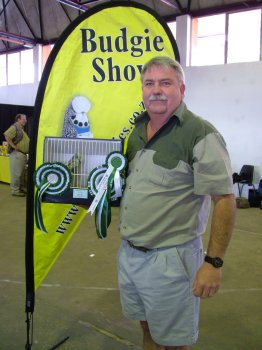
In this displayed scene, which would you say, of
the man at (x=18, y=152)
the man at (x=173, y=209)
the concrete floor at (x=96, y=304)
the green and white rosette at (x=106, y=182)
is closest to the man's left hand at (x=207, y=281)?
the man at (x=173, y=209)

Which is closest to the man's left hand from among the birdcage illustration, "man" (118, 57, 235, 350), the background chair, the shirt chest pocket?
"man" (118, 57, 235, 350)

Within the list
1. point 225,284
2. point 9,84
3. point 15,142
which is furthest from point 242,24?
point 9,84

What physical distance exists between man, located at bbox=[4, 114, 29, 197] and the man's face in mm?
5251

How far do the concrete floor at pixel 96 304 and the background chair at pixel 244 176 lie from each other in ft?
8.12

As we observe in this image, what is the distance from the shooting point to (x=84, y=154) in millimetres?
1517

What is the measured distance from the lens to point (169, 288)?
137 cm

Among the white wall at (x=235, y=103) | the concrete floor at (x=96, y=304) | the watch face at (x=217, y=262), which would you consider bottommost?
Result: the concrete floor at (x=96, y=304)

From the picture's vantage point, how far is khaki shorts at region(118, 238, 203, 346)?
4.48 feet

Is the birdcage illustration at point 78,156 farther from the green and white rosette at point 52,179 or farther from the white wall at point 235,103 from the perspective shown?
the white wall at point 235,103

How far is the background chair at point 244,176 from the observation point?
632 cm

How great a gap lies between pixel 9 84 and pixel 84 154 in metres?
12.0

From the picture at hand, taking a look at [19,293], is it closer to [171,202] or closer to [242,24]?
[171,202]

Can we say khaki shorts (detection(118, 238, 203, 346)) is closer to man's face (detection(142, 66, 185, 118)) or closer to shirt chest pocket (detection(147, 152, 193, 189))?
shirt chest pocket (detection(147, 152, 193, 189))

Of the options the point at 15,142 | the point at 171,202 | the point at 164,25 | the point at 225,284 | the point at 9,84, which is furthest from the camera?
the point at 9,84
